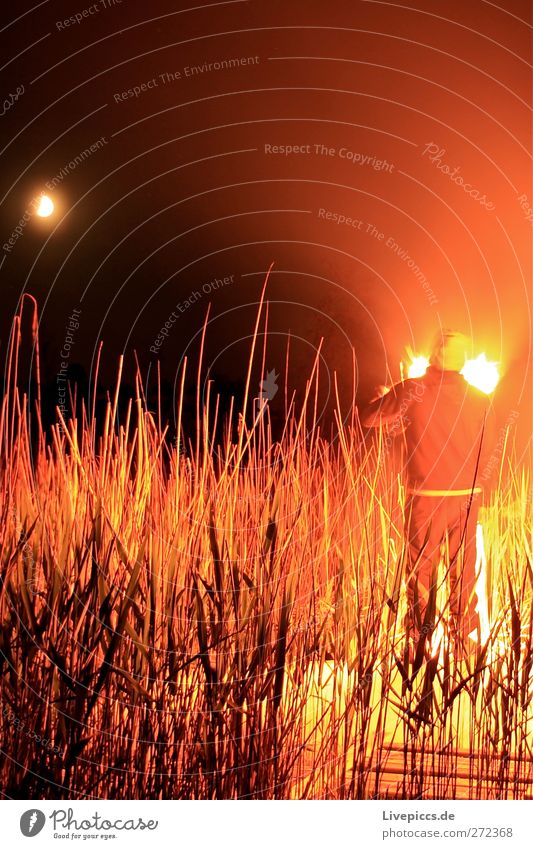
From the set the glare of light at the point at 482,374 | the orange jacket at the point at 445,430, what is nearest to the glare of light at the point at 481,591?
the orange jacket at the point at 445,430

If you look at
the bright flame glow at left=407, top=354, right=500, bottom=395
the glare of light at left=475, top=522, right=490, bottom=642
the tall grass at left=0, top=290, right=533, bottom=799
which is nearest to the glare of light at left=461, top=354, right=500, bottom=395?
the bright flame glow at left=407, top=354, right=500, bottom=395

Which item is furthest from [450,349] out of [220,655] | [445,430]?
[220,655]

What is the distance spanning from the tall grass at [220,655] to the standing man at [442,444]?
156mm

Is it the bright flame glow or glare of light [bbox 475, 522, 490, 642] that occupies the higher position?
the bright flame glow

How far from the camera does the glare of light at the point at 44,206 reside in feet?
5.59

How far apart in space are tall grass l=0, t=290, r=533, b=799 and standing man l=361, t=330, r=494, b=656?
16cm

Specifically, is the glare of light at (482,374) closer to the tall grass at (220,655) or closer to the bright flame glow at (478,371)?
the bright flame glow at (478,371)

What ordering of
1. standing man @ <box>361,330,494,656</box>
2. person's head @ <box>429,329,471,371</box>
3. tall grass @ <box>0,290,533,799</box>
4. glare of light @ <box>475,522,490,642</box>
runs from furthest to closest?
1. person's head @ <box>429,329,471,371</box>
2. standing man @ <box>361,330,494,656</box>
3. glare of light @ <box>475,522,490,642</box>
4. tall grass @ <box>0,290,533,799</box>

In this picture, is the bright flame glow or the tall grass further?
the bright flame glow

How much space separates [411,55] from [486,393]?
86cm

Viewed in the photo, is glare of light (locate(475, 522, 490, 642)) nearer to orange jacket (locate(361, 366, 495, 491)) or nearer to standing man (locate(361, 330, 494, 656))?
standing man (locate(361, 330, 494, 656))

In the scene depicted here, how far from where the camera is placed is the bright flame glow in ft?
5.83

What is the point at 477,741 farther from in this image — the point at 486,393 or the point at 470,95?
the point at 470,95
